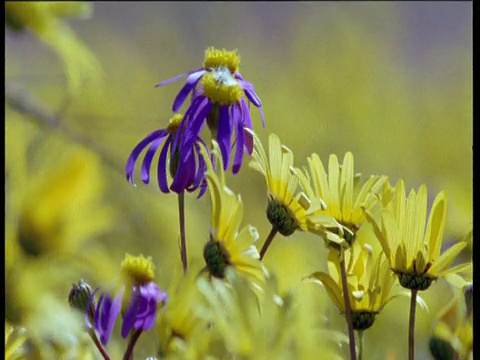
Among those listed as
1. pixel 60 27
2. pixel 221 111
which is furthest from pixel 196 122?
pixel 60 27

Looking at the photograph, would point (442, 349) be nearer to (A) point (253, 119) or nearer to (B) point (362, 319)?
(B) point (362, 319)

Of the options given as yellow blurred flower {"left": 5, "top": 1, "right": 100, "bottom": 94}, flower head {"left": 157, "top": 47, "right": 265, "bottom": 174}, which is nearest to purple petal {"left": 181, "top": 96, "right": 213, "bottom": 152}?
flower head {"left": 157, "top": 47, "right": 265, "bottom": 174}

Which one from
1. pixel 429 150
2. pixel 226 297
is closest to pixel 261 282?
pixel 226 297

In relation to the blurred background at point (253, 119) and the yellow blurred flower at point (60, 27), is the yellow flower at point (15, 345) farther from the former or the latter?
the yellow blurred flower at point (60, 27)

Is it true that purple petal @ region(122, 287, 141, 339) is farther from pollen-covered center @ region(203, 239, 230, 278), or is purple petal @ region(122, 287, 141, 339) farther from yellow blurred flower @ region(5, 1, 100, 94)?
yellow blurred flower @ region(5, 1, 100, 94)

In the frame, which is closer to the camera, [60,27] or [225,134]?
[225,134]

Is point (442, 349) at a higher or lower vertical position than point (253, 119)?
lower
